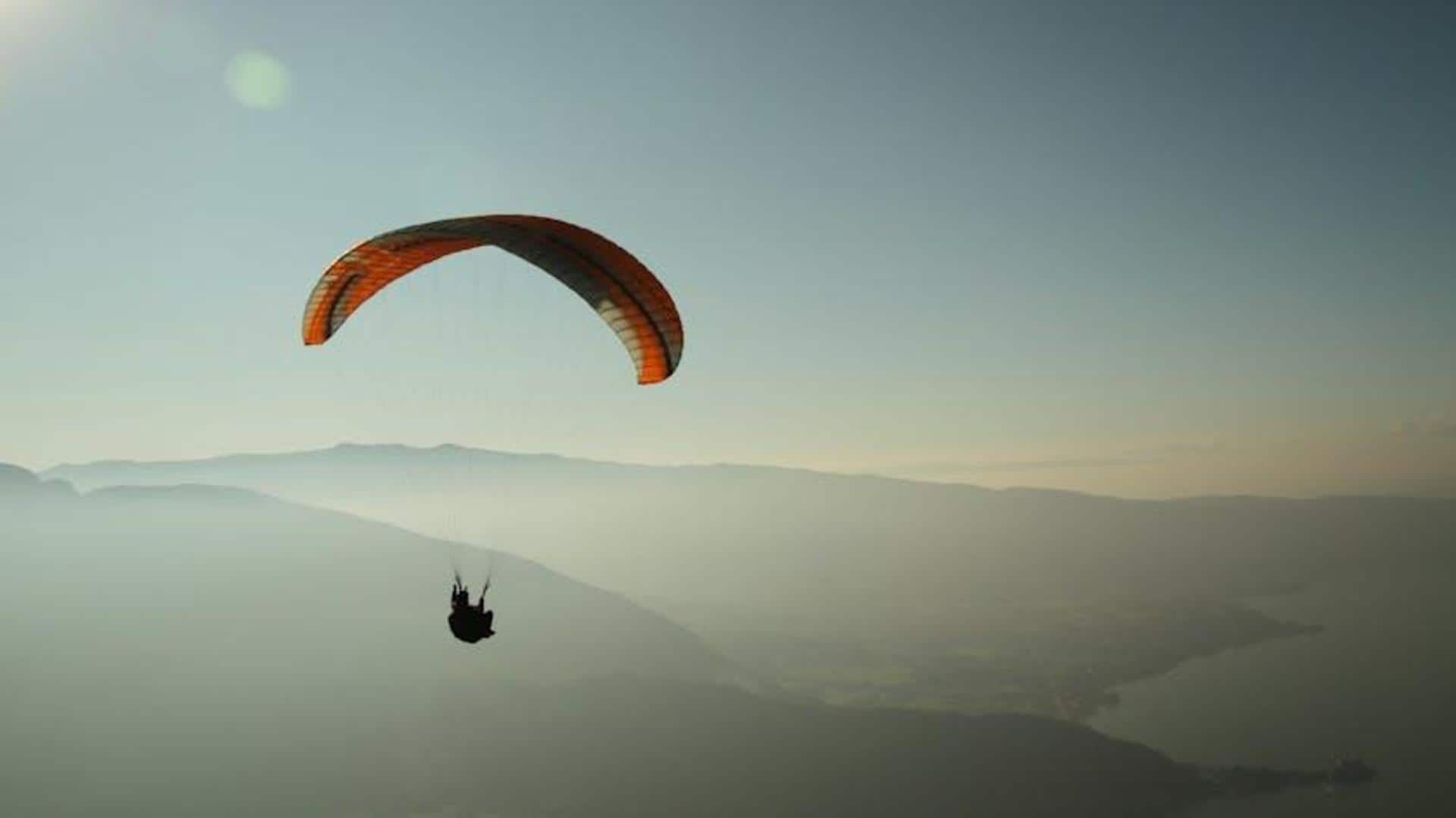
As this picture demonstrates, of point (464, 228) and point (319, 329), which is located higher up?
point (464, 228)

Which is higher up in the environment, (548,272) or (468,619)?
(548,272)

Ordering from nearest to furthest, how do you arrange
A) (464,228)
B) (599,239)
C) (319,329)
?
1. (464,228)
2. (599,239)
3. (319,329)

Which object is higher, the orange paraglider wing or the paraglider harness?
the orange paraglider wing

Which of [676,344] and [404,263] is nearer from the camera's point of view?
[404,263]

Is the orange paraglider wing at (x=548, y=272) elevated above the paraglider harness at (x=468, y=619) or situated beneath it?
elevated above

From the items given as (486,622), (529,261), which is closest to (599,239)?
(529,261)

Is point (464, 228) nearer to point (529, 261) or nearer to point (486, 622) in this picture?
point (529, 261)

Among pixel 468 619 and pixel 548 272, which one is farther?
pixel 548 272

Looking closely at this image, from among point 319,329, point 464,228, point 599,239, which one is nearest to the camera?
point 464,228
